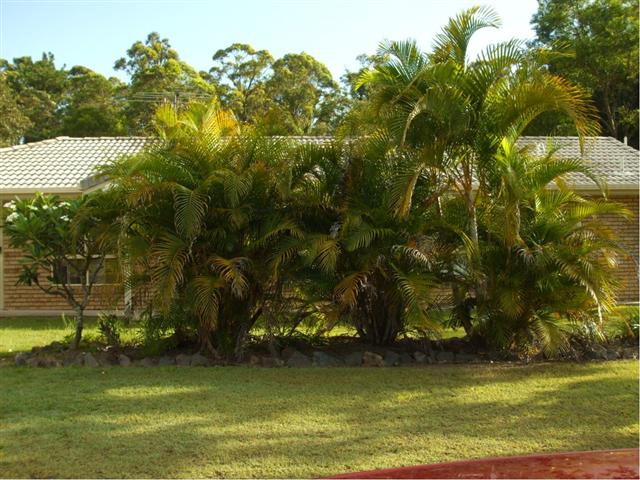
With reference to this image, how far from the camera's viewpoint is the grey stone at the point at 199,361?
8.83 meters

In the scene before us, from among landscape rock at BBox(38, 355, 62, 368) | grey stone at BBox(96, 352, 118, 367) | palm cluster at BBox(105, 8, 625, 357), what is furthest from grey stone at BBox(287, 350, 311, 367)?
landscape rock at BBox(38, 355, 62, 368)

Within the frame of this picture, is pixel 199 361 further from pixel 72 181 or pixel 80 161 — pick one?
pixel 80 161

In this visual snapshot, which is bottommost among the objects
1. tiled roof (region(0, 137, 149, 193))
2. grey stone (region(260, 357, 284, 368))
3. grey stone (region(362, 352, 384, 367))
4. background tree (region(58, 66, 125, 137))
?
grey stone (region(260, 357, 284, 368))

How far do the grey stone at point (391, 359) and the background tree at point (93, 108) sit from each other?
28.8 meters

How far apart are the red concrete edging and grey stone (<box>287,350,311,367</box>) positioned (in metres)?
5.59

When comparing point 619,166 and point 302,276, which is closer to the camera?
point 302,276

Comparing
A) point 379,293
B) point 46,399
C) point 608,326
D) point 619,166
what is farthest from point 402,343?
point 619,166

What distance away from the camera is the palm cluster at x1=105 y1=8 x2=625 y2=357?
846 cm

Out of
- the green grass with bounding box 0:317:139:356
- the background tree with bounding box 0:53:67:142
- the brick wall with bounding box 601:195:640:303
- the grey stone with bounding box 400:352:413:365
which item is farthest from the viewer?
the background tree with bounding box 0:53:67:142

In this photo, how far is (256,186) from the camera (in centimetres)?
879

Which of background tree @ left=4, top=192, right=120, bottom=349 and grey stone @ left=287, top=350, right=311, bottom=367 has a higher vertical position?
background tree @ left=4, top=192, right=120, bottom=349

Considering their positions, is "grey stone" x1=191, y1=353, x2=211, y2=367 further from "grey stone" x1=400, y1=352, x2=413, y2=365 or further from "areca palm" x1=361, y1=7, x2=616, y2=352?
"areca palm" x1=361, y1=7, x2=616, y2=352

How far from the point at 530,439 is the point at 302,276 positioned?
385 centimetres

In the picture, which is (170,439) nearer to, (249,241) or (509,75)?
(249,241)
